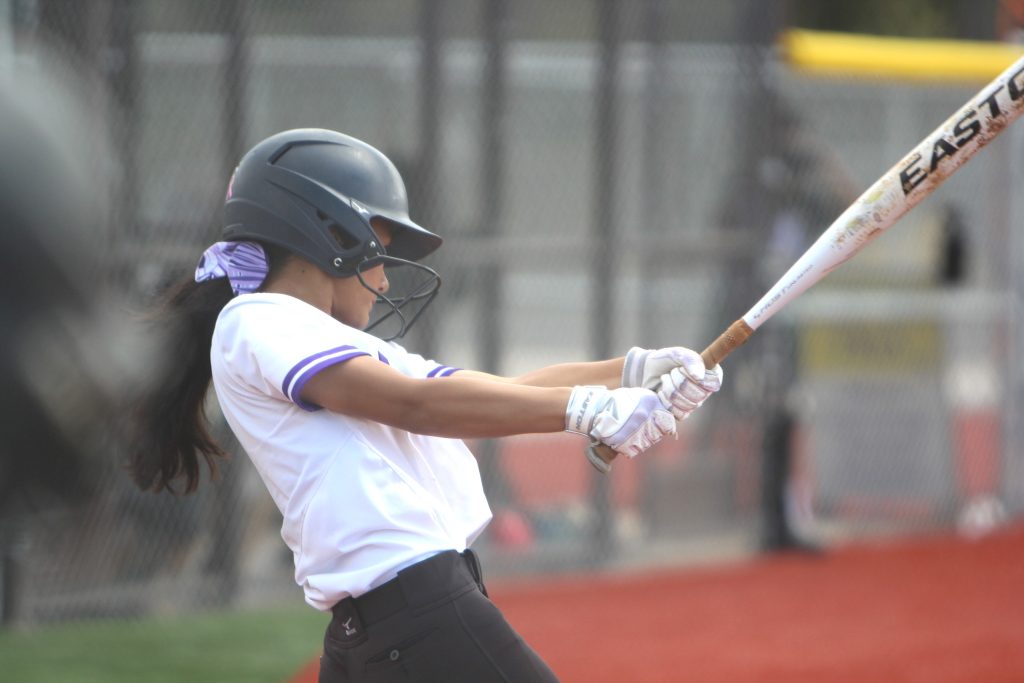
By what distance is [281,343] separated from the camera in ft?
8.56

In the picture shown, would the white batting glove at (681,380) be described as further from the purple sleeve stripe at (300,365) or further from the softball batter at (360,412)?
the purple sleeve stripe at (300,365)

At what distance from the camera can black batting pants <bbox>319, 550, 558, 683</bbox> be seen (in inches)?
102

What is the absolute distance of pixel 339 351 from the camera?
8.46 feet

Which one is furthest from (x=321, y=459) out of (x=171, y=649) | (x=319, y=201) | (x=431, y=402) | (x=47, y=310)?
(x=171, y=649)

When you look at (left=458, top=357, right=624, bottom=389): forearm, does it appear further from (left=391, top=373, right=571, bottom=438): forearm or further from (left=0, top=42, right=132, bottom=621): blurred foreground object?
(left=0, top=42, right=132, bottom=621): blurred foreground object

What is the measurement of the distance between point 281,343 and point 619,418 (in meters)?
0.66

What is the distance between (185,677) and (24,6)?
299 centimetres

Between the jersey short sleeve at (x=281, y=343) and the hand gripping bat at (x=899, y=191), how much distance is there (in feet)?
1.90

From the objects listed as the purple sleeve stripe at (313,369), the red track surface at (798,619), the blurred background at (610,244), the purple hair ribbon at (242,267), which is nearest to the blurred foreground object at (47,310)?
the purple sleeve stripe at (313,369)

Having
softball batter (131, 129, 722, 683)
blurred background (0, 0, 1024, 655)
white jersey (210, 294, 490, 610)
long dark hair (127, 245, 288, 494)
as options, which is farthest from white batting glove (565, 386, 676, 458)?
blurred background (0, 0, 1024, 655)

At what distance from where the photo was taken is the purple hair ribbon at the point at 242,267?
2828mm

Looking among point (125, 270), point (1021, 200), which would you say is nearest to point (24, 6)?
point (125, 270)

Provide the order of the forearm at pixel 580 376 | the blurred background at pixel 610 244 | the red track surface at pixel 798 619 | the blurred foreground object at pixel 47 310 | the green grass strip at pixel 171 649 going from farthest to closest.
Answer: the blurred background at pixel 610 244
the red track surface at pixel 798 619
the green grass strip at pixel 171 649
the forearm at pixel 580 376
the blurred foreground object at pixel 47 310

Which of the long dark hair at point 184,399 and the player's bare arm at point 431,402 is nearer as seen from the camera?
the player's bare arm at point 431,402
